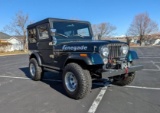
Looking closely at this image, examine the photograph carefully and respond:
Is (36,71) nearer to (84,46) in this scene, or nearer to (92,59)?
(84,46)

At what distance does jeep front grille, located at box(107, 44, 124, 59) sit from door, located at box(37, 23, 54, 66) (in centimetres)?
216

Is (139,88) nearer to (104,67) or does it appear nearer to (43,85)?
(104,67)

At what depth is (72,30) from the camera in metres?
6.75

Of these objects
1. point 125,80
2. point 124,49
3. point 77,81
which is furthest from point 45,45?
point 125,80

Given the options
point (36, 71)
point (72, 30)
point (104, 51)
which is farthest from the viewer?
point (36, 71)

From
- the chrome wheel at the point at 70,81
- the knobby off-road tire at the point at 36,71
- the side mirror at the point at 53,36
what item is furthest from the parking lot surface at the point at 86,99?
the side mirror at the point at 53,36

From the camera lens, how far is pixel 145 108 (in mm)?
4328

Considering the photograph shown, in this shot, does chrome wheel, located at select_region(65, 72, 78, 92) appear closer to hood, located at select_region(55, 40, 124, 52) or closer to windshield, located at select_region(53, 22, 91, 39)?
hood, located at select_region(55, 40, 124, 52)

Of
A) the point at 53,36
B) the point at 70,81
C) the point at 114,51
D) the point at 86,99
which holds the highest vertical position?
the point at 53,36

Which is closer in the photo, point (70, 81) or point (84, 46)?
point (84, 46)

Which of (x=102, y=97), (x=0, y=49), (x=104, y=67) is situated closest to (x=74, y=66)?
(x=104, y=67)

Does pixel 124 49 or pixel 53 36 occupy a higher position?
pixel 53 36

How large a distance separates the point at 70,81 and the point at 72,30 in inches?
81.3

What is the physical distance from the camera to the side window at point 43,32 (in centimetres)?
656
